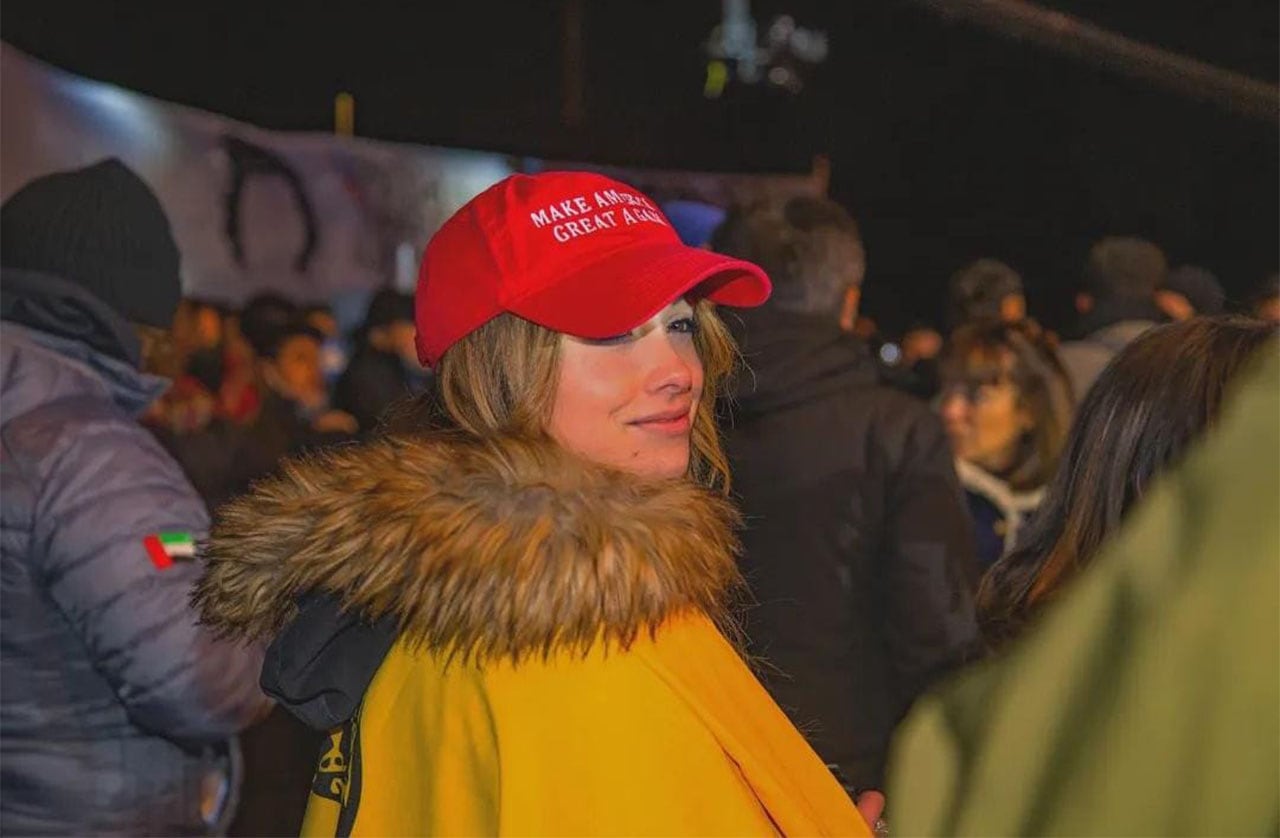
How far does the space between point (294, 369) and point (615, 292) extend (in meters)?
5.63

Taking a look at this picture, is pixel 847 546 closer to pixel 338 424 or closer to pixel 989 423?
pixel 989 423

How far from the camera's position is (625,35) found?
18234 millimetres

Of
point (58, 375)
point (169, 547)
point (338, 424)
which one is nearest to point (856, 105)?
point (338, 424)

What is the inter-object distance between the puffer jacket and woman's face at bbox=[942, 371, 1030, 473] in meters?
2.30

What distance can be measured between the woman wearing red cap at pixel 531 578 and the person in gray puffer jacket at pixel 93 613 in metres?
0.70

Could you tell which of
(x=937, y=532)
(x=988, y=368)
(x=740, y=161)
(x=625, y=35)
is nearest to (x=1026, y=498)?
(x=988, y=368)

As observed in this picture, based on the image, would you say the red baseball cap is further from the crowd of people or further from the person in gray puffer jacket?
the person in gray puffer jacket

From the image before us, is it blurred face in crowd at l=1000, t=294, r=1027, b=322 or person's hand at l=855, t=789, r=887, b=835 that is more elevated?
blurred face in crowd at l=1000, t=294, r=1027, b=322

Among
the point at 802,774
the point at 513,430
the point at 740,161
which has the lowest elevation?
the point at 802,774

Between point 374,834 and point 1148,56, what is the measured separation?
3.12 m

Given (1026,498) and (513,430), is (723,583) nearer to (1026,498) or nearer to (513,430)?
(513,430)

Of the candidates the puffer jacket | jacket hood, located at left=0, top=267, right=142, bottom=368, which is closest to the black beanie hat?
jacket hood, located at left=0, top=267, right=142, bottom=368

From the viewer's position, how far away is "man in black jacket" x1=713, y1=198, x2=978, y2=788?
3156 millimetres

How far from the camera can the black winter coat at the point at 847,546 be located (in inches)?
124
